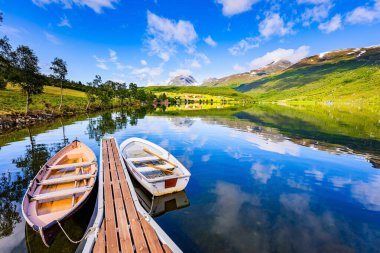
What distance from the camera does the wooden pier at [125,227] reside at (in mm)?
7121

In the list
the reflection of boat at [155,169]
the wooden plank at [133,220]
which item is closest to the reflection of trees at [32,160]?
the reflection of boat at [155,169]

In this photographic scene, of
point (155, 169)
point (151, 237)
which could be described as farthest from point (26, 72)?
point (151, 237)

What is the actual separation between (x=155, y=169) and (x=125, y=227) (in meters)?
7.22

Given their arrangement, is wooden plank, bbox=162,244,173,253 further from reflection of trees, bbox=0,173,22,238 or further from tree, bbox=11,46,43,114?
tree, bbox=11,46,43,114

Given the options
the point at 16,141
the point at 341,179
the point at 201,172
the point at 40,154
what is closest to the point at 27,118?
the point at 16,141

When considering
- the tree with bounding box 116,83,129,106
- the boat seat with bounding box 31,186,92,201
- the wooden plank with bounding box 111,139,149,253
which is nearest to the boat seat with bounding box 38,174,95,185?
the boat seat with bounding box 31,186,92,201

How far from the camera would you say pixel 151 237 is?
7.66 m

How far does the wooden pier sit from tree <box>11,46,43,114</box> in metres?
52.4

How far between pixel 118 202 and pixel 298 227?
1014cm

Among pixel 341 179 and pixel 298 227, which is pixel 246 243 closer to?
pixel 298 227

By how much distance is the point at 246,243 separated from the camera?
9180 mm

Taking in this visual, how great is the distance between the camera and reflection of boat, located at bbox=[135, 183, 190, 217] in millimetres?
12016

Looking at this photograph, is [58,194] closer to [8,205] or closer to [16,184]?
[8,205]

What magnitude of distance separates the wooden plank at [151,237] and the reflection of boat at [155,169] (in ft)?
12.4
